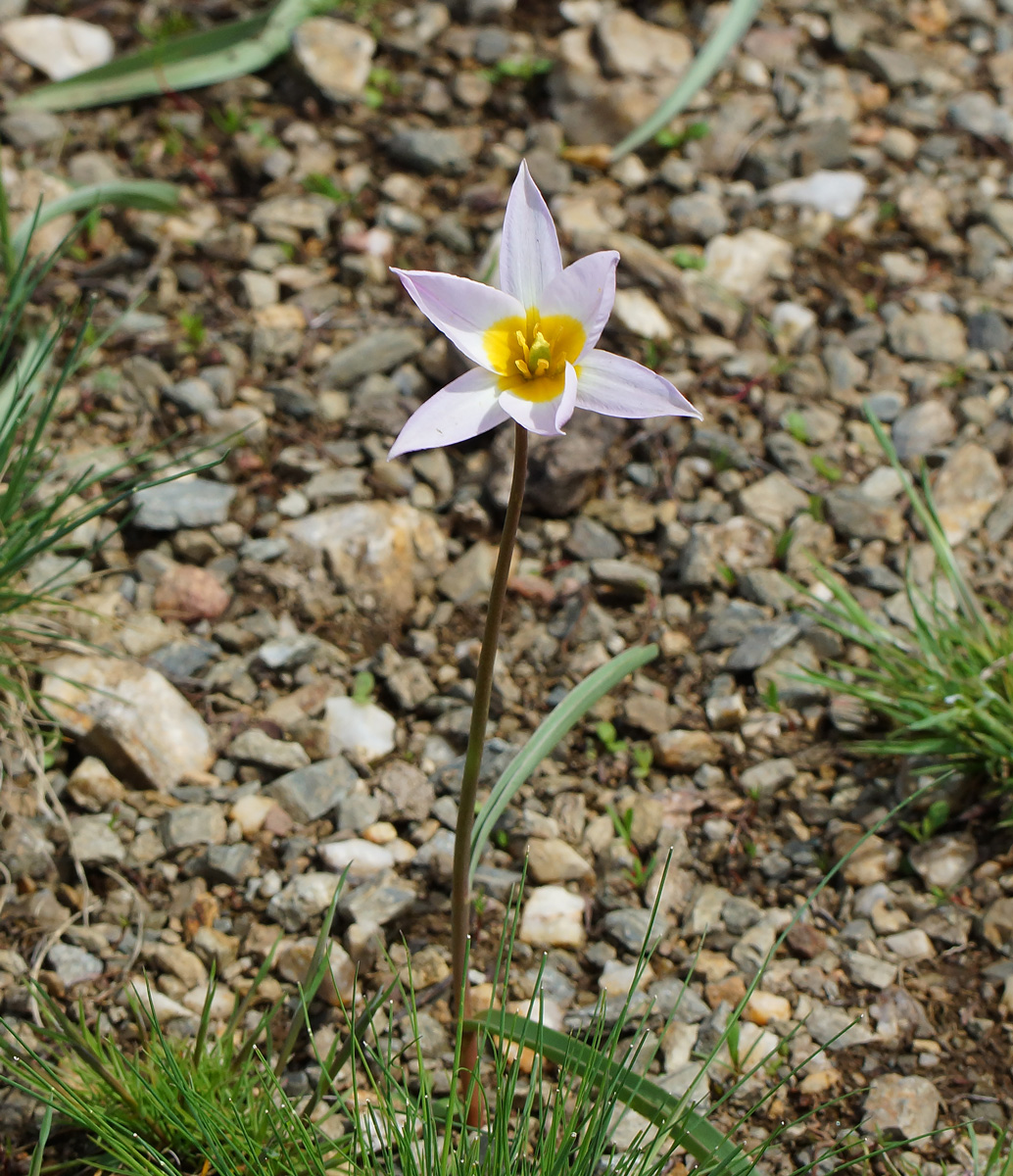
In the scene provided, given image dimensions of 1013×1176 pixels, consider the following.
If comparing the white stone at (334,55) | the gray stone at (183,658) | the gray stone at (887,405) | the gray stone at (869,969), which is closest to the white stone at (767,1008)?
the gray stone at (869,969)

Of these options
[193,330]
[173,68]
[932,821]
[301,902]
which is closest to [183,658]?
[301,902]

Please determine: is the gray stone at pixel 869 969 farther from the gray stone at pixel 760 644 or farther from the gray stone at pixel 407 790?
the gray stone at pixel 407 790

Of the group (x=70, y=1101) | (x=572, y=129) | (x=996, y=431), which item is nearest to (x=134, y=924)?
(x=70, y=1101)

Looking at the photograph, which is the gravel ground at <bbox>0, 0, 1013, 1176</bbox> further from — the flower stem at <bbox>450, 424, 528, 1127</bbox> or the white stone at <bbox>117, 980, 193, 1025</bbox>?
the flower stem at <bbox>450, 424, 528, 1127</bbox>

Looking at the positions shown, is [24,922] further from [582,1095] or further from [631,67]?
[631,67]

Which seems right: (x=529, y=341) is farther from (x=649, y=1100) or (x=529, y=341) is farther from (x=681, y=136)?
(x=681, y=136)
